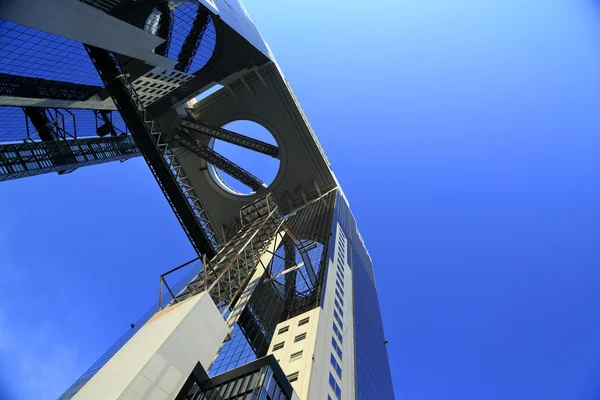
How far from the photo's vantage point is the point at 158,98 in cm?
5206

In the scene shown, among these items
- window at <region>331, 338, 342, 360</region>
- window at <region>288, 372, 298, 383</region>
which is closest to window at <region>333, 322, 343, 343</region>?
window at <region>331, 338, 342, 360</region>

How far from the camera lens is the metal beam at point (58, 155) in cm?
4047

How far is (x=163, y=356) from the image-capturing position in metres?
16.2

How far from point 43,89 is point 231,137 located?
67.2ft

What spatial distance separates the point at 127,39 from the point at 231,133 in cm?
2331

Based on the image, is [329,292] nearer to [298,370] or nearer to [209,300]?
[298,370]

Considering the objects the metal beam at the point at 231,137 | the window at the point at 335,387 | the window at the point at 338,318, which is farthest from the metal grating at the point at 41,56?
the window at the point at 338,318

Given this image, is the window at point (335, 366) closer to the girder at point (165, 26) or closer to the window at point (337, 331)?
the window at point (337, 331)

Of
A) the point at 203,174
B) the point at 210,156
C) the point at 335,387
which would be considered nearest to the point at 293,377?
the point at 335,387

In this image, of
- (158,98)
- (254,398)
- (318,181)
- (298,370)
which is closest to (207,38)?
(158,98)

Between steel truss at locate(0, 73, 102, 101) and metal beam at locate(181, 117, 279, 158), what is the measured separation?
12.5m

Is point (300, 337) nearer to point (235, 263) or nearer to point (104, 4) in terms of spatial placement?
point (235, 263)

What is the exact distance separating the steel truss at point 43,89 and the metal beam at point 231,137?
12.5 meters

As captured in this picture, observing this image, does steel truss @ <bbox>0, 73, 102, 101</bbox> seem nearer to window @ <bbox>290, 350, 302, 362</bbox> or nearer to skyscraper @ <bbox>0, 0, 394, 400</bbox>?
skyscraper @ <bbox>0, 0, 394, 400</bbox>
